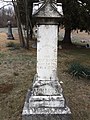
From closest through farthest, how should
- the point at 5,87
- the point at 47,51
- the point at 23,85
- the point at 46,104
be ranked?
the point at 47,51 < the point at 46,104 < the point at 5,87 < the point at 23,85

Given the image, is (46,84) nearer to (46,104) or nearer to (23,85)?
(46,104)

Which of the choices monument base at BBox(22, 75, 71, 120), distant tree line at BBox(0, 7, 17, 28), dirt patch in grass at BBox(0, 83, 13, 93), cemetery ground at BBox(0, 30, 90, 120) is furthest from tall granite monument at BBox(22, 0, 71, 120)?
distant tree line at BBox(0, 7, 17, 28)

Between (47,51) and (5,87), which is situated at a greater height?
(47,51)

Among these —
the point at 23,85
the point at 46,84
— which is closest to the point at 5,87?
the point at 23,85

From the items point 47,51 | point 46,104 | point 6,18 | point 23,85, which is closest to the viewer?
point 47,51

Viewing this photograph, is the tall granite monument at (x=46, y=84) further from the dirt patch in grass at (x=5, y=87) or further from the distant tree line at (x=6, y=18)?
the distant tree line at (x=6, y=18)

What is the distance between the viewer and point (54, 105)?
19.0 feet

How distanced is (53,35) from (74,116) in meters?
2.02

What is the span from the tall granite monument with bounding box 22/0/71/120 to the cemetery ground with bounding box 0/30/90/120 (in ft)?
2.02

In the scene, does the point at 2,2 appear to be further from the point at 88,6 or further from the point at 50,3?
the point at 50,3

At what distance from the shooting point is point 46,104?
19.0 feet

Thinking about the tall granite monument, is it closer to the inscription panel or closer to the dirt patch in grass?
the inscription panel

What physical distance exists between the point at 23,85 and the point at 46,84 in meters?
2.65

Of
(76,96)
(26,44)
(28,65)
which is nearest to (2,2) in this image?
(26,44)
